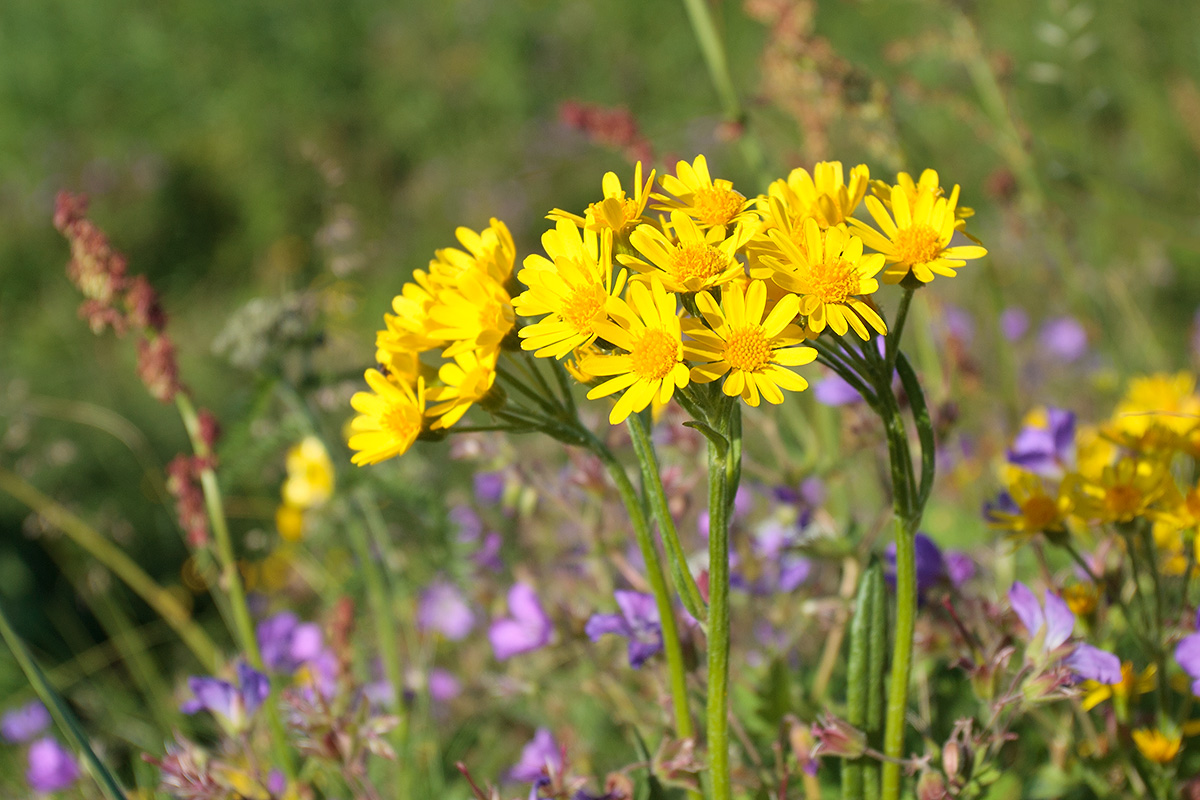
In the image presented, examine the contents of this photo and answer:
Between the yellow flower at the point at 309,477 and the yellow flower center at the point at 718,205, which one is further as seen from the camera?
the yellow flower at the point at 309,477

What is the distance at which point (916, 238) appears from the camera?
2.85 feet

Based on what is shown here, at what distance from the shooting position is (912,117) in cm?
482

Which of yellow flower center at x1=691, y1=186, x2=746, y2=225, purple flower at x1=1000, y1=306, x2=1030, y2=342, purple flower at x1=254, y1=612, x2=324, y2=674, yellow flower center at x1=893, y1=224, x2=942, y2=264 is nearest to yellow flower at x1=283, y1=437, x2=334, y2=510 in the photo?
purple flower at x1=254, y1=612, x2=324, y2=674

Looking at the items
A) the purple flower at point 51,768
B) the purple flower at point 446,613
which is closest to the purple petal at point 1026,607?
the purple flower at point 446,613

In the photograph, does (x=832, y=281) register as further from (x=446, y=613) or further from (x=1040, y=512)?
(x=446, y=613)

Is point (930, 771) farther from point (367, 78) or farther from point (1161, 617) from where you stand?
point (367, 78)

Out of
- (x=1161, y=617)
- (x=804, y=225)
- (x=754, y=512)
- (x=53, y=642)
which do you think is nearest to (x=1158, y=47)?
(x=754, y=512)

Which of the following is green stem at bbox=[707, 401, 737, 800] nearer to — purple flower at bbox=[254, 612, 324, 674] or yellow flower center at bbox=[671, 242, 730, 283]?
yellow flower center at bbox=[671, 242, 730, 283]

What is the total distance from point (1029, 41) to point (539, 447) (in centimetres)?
360

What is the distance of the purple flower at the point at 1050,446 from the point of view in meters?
1.50

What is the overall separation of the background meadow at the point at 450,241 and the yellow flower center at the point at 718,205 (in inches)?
22.4

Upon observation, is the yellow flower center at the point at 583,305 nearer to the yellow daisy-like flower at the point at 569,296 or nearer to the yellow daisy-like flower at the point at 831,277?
the yellow daisy-like flower at the point at 569,296

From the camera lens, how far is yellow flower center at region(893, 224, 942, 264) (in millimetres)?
861

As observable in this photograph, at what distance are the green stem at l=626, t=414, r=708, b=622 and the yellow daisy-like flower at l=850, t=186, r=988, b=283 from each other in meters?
0.27
